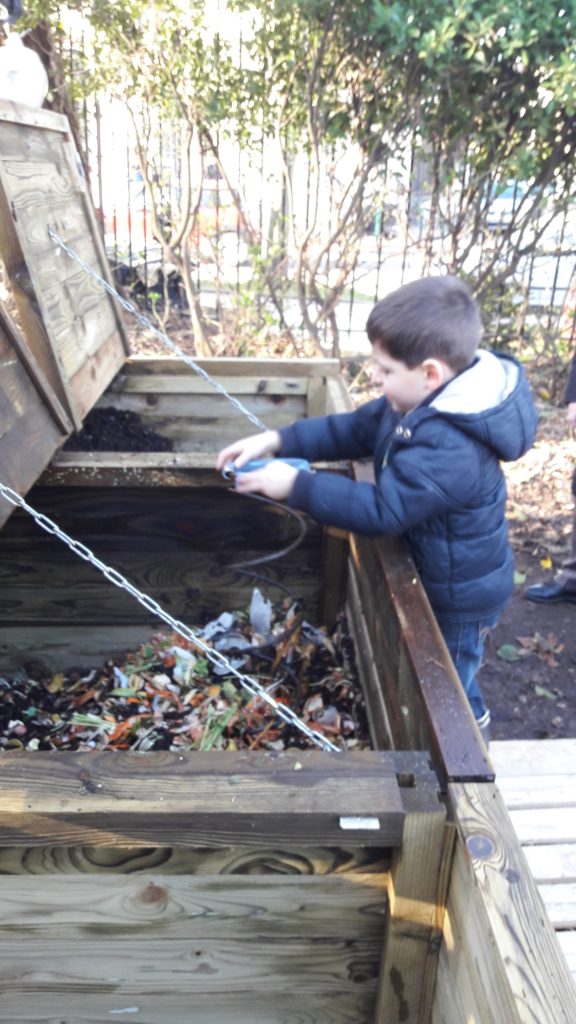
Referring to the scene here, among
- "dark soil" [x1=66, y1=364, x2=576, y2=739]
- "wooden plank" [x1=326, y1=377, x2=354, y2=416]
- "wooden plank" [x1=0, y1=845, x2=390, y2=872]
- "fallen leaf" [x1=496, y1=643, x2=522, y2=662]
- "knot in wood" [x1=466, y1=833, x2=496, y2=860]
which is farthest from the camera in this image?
"fallen leaf" [x1=496, y1=643, x2=522, y2=662]

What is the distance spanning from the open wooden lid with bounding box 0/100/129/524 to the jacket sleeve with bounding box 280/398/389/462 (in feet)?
2.16

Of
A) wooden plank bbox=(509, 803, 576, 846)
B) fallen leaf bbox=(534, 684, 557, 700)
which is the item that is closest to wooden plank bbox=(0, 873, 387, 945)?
wooden plank bbox=(509, 803, 576, 846)

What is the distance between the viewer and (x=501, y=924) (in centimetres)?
104

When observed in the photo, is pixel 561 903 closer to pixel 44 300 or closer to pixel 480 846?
pixel 480 846

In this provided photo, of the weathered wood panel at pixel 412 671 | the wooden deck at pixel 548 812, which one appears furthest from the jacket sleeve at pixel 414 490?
the wooden deck at pixel 548 812

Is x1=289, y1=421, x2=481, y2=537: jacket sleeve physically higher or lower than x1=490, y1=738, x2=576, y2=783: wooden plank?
higher

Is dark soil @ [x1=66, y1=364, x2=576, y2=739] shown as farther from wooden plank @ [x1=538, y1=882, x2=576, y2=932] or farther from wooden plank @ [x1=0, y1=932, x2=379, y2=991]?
wooden plank @ [x1=0, y1=932, x2=379, y2=991]

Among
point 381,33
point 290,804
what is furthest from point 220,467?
point 381,33

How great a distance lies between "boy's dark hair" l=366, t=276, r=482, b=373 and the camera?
1.92 meters

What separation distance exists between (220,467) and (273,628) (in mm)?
708

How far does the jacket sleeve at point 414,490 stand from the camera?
1.84 meters

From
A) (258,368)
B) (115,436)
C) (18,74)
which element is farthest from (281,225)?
(115,436)

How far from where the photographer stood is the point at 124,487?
254cm

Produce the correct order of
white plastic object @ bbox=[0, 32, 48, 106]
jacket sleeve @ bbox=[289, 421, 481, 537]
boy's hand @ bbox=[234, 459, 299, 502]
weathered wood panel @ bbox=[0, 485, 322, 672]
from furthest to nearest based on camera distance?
white plastic object @ bbox=[0, 32, 48, 106] < weathered wood panel @ bbox=[0, 485, 322, 672] < boy's hand @ bbox=[234, 459, 299, 502] < jacket sleeve @ bbox=[289, 421, 481, 537]
